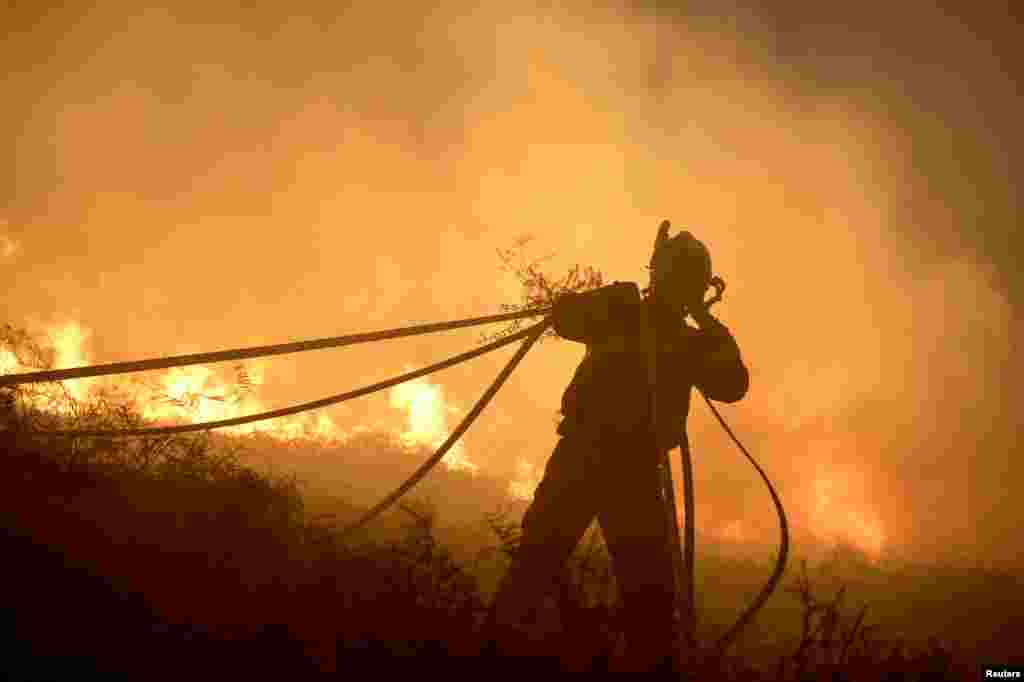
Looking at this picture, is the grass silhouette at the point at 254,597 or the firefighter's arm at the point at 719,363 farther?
the firefighter's arm at the point at 719,363

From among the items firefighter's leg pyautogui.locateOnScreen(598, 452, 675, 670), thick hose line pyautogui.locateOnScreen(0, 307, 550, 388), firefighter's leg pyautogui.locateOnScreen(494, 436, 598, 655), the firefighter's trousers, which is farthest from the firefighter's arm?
thick hose line pyautogui.locateOnScreen(0, 307, 550, 388)

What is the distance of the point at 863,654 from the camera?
438 centimetres

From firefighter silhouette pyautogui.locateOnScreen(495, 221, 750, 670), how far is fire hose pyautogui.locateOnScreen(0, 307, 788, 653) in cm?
26

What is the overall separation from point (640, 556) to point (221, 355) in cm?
308

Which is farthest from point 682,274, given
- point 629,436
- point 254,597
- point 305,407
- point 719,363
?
point 254,597

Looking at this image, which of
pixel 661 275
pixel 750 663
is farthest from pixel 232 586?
pixel 750 663

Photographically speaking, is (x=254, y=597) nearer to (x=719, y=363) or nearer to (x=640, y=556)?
(x=640, y=556)

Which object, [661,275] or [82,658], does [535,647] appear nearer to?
[82,658]

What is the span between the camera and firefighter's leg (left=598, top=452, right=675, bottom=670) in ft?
13.4

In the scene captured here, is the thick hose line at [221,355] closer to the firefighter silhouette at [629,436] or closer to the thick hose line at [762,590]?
the firefighter silhouette at [629,436]

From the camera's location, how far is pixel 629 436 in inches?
177

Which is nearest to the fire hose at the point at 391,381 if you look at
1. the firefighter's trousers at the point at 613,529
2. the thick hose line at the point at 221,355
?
the thick hose line at the point at 221,355

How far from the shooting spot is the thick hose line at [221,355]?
3.72 metres

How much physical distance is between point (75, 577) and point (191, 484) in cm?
342
